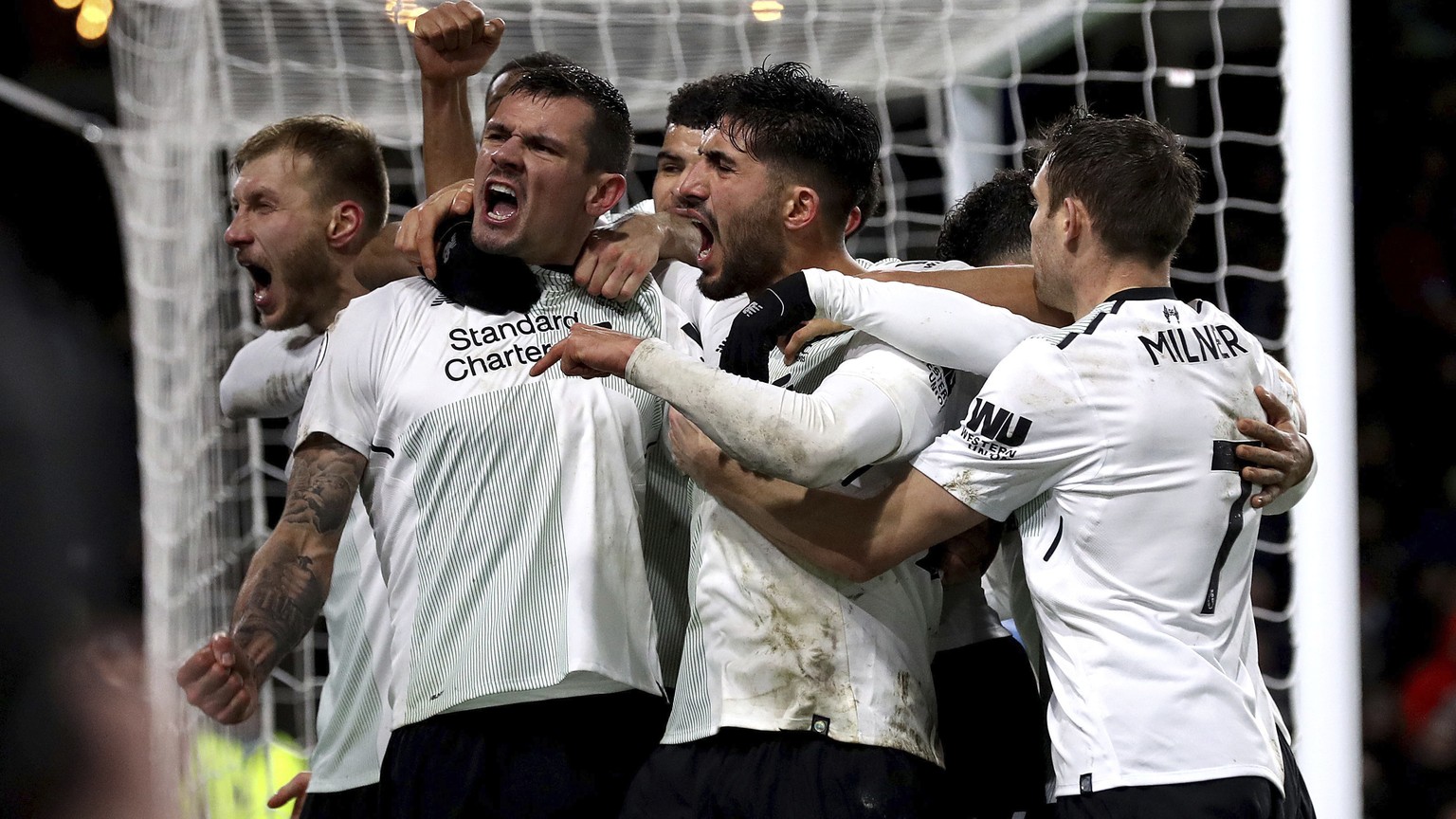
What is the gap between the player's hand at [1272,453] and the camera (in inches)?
91.7

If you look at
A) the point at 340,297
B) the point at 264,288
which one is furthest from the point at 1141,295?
the point at 264,288

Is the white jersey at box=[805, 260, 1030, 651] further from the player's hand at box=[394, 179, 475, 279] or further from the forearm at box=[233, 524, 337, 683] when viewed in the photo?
the forearm at box=[233, 524, 337, 683]

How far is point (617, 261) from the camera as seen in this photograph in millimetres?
2770

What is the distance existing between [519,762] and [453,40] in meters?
1.53

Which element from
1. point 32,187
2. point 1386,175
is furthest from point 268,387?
point 1386,175

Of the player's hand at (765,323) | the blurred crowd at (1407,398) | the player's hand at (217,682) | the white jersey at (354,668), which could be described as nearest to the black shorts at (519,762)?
the player's hand at (217,682)

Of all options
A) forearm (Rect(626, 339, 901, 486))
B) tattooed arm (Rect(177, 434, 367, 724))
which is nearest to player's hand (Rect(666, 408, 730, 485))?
forearm (Rect(626, 339, 901, 486))

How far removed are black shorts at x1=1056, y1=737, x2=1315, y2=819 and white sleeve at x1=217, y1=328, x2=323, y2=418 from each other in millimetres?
2076

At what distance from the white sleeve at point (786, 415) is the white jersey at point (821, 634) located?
0.07ft

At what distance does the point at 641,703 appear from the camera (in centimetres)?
259

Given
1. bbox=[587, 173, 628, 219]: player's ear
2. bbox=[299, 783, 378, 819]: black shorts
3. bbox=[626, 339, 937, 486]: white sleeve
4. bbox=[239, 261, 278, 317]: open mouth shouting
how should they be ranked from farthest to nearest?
bbox=[239, 261, 278, 317]: open mouth shouting, bbox=[299, 783, 378, 819]: black shorts, bbox=[587, 173, 628, 219]: player's ear, bbox=[626, 339, 937, 486]: white sleeve

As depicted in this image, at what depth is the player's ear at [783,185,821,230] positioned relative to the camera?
8.79ft

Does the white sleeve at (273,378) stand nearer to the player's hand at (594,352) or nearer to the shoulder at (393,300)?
the shoulder at (393,300)

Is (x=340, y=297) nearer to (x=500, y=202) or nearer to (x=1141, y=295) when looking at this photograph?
(x=500, y=202)
